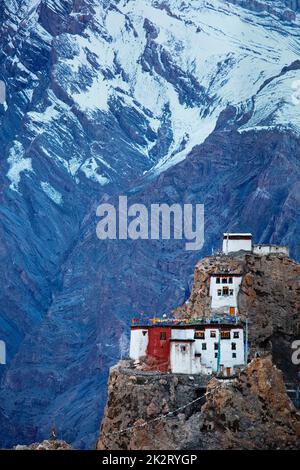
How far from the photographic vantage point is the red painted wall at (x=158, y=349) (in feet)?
461

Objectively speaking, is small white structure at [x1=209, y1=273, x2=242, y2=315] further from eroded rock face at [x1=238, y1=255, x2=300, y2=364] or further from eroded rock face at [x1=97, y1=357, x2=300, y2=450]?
eroded rock face at [x1=97, y1=357, x2=300, y2=450]

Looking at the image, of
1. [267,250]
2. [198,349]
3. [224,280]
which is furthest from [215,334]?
[267,250]

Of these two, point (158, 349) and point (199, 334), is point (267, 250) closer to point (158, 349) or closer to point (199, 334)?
point (199, 334)

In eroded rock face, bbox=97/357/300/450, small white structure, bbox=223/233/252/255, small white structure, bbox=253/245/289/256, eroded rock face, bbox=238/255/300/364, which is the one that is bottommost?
eroded rock face, bbox=97/357/300/450

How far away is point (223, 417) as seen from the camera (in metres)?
128

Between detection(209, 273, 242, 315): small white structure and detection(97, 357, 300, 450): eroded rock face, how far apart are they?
11106mm

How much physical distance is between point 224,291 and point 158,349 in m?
8.68

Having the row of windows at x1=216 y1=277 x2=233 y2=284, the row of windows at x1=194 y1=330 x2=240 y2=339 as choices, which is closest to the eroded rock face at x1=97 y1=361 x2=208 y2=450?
the row of windows at x1=194 y1=330 x2=240 y2=339

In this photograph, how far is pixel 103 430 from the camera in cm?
14100

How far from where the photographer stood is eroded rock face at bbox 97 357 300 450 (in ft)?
419

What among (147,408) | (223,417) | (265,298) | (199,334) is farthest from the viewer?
(265,298)
